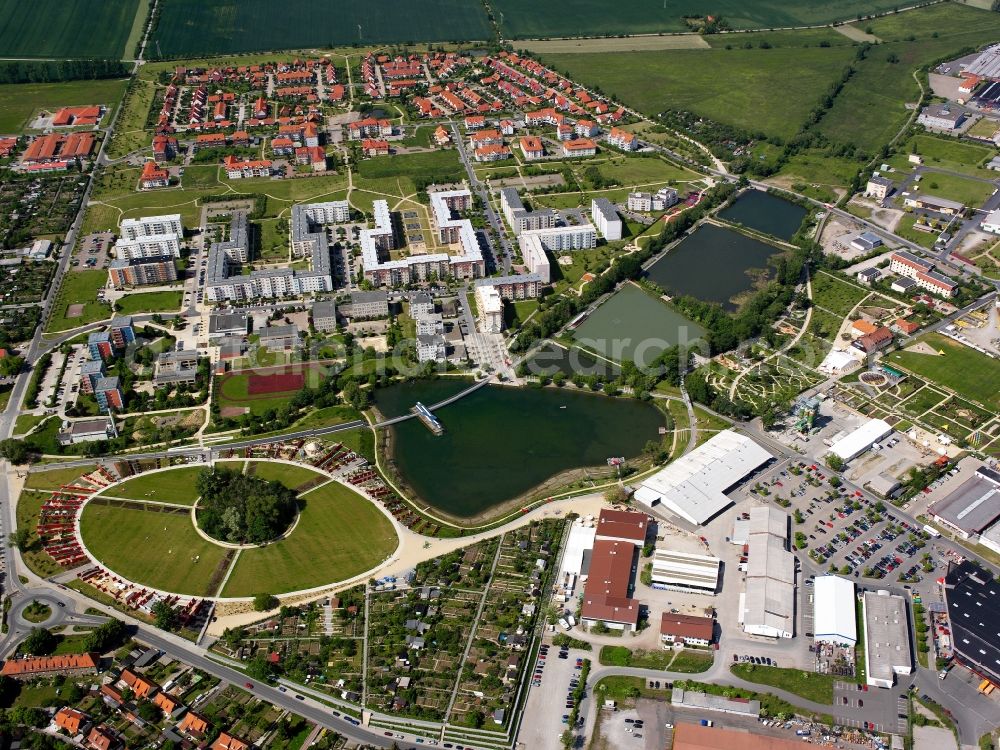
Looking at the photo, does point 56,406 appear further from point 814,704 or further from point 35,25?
point 35,25

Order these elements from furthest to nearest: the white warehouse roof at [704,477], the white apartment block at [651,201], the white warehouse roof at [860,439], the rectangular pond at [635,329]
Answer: the white apartment block at [651,201] < the rectangular pond at [635,329] < the white warehouse roof at [860,439] < the white warehouse roof at [704,477]

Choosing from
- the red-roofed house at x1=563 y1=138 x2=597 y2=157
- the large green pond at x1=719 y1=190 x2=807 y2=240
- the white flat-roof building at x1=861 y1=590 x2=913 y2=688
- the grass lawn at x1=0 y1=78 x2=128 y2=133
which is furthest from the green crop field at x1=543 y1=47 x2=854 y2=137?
the white flat-roof building at x1=861 y1=590 x2=913 y2=688

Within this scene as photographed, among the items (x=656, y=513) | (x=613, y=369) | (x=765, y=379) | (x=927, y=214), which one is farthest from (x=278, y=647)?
(x=927, y=214)

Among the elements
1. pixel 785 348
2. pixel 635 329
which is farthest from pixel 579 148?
pixel 785 348

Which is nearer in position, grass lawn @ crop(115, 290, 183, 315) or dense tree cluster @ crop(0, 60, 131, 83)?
grass lawn @ crop(115, 290, 183, 315)

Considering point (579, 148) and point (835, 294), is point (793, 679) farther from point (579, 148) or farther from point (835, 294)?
point (579, 148)

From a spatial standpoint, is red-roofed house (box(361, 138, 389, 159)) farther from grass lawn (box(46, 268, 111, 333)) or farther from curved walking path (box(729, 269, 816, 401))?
curved walking path (box(729, 269, 816, 401))

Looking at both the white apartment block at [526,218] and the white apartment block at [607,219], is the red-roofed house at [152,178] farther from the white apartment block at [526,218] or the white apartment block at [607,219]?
the white apartment block at [607,219]

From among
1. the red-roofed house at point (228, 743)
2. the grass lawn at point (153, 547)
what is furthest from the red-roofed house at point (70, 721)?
the grass lawn at point (153, 547)
